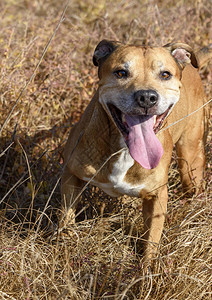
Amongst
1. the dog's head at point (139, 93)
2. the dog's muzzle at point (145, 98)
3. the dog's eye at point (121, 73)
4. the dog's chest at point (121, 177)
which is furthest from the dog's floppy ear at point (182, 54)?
the dog's chest at point (121, 177)

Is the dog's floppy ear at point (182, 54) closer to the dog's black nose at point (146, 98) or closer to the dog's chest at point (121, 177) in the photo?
the dog's black nose at point (146, 98)

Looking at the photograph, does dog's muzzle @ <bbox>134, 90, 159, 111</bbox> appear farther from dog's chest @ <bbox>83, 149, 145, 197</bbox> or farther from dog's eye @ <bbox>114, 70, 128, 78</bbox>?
dog's chest @ <bbox>83, 149, 145, 197</bbox>

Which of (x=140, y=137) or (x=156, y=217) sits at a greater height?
(x=140, y=137)

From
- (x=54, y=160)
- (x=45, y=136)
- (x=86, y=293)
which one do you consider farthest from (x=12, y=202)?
(x=86, y=293)

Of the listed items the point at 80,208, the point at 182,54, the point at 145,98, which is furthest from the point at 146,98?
the point at 80,208

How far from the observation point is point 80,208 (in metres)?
4.10

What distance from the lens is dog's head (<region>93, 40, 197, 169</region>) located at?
2.96 metres

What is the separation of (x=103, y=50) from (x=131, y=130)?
29.0 inches

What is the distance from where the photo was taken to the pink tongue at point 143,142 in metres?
3.04

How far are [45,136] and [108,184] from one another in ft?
5.38

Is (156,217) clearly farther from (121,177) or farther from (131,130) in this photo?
(131,130)

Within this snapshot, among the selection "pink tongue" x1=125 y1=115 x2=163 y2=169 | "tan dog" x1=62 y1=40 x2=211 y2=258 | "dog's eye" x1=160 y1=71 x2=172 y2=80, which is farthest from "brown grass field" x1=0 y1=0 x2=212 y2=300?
"dog's eye" x1=160 y1=71 x2=172 y2=80

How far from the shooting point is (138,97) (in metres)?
2.88

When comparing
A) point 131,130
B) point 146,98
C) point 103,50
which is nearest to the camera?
point 146,98
